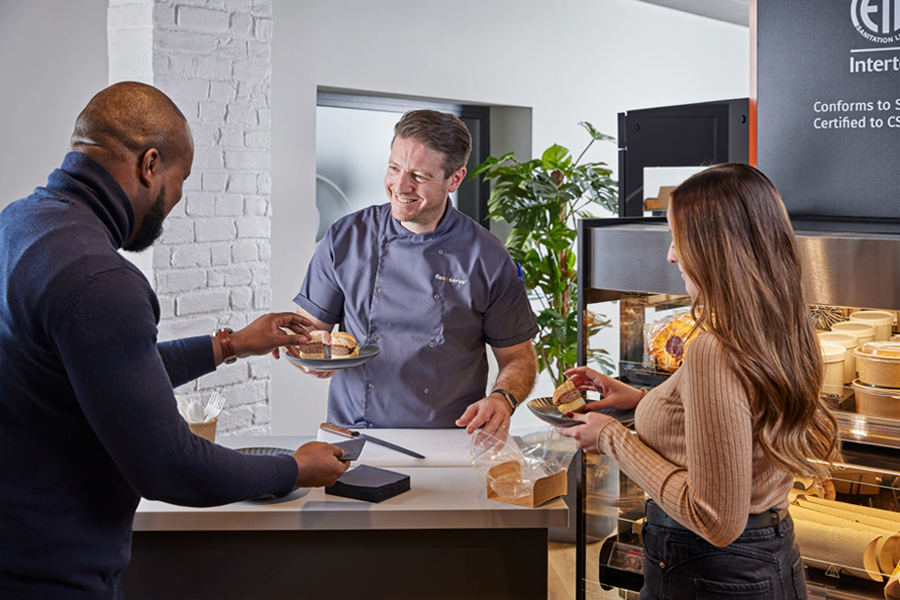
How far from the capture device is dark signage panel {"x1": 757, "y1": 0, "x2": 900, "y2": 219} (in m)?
1.79

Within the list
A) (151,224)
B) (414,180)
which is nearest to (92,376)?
(151,224)

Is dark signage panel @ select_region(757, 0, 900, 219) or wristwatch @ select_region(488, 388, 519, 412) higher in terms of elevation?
dark signage panel @ select_region(757, 0, 900, 219)

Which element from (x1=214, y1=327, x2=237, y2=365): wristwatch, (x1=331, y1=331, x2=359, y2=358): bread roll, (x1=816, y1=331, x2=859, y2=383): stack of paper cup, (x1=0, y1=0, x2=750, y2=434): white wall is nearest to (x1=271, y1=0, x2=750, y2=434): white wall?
(x1=0, y1=0, x2=750, y2=434): white wall

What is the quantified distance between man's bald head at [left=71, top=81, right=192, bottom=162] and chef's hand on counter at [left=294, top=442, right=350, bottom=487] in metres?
0.59

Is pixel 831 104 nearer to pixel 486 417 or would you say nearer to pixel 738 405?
pixel 738 405

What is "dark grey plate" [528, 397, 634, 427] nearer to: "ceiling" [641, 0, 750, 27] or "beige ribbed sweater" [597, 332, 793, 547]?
"beige ribbed sweater" [597, 332, 793, 547]

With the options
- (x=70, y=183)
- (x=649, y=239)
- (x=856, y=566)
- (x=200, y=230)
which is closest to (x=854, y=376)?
(x=856, y=566)

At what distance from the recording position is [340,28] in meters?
3.95

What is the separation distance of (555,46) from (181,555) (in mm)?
4161

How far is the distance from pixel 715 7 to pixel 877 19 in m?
4.34

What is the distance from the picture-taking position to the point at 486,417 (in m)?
1.95

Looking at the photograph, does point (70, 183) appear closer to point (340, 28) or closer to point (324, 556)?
point (324, 556)

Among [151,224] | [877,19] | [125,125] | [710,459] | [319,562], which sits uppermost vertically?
[877,19]

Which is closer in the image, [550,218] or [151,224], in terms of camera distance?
[151,224]
